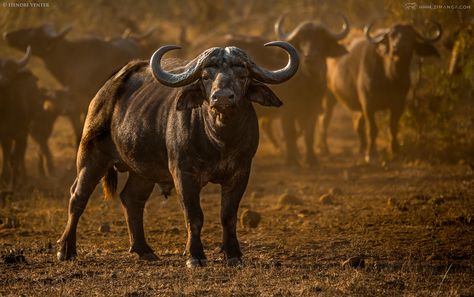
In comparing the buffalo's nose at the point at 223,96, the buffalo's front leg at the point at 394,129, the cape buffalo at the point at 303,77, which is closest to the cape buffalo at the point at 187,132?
the buffalo's nose at the point at 223,96

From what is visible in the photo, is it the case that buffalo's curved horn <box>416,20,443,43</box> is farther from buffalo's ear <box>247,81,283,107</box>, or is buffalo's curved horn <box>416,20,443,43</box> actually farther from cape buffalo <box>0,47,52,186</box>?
buffalo's ear <box>247,81,283,107</box>

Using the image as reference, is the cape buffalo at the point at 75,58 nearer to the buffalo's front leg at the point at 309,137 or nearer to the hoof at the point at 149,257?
the buffalo's front leg at the point at 309,137

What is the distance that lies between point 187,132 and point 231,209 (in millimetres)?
753

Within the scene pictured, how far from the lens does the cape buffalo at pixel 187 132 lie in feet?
25.8

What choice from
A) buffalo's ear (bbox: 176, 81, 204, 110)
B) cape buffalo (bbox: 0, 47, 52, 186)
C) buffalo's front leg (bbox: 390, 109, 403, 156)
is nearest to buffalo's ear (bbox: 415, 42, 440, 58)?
buffalo's front leg (bbox: 390, 109, 403, 156)

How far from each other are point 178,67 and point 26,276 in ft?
7.36

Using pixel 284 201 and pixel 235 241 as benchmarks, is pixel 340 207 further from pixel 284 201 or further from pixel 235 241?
pixel 235 241

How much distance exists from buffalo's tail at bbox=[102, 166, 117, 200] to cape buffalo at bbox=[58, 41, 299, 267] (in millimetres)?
401

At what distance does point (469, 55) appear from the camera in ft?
46.2

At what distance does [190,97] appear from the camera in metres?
7.97

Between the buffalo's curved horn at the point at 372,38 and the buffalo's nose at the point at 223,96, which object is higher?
the buffalo's curved horn at the point at 372,38

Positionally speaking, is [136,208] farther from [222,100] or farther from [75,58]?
[75,58]

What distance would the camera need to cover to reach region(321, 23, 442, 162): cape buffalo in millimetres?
16391

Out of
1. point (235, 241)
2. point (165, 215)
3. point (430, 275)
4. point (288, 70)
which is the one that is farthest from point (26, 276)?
point (165, 215)
